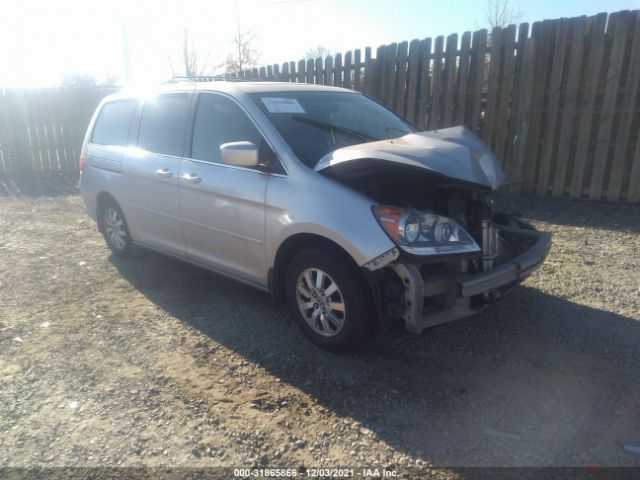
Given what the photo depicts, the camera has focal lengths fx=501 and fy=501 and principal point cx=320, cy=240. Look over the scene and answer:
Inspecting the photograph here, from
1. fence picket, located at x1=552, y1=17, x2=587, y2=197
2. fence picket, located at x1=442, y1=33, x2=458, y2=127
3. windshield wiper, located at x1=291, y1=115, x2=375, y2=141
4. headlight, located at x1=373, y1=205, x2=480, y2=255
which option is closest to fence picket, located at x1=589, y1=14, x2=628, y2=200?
fence picket, located at x1=552, y1=17, x2=587, y2=197

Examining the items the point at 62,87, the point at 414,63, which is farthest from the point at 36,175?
the point at 414,63

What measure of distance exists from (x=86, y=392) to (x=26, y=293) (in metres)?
2.26

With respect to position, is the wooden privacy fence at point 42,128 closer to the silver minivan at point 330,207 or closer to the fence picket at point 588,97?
the silver minivan at point 330,207

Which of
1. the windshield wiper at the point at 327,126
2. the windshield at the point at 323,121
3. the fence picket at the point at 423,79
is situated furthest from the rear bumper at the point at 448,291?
the fence picket at the point at 423,79

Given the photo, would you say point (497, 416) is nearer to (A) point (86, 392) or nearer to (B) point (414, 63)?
(A) point (86, 392)

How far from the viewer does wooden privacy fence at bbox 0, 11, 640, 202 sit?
21.6 feet

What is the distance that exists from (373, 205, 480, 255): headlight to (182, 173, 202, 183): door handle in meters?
1.78

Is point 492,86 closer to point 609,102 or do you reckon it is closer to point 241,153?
point 609,102

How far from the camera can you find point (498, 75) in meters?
7.45

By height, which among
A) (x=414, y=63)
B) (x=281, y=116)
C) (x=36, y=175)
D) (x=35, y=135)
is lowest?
(x=36, y=175)

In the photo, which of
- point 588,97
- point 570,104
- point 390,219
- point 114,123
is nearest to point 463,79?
point 570,104

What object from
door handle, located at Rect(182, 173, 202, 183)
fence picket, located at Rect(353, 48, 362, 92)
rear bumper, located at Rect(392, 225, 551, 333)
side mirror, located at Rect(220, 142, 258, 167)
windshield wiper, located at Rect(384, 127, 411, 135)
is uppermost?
fence picket, located at Rect(353, 48, 362, 92)

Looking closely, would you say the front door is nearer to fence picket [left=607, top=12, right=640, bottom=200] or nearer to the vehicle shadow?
the vehicle shadow

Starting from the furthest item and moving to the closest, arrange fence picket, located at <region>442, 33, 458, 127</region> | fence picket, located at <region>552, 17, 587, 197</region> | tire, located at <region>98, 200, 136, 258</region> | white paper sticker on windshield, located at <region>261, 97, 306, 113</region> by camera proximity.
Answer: fence picket, located at <region>442, 33, 458, 127</region> < fence picket, located at <region>552, 17, 587, 197</region> < tire, located at <region>98, 200, 136, 258</region> < white paper sticker on windshield, located at <region>261, 97, 306, 113</region>
